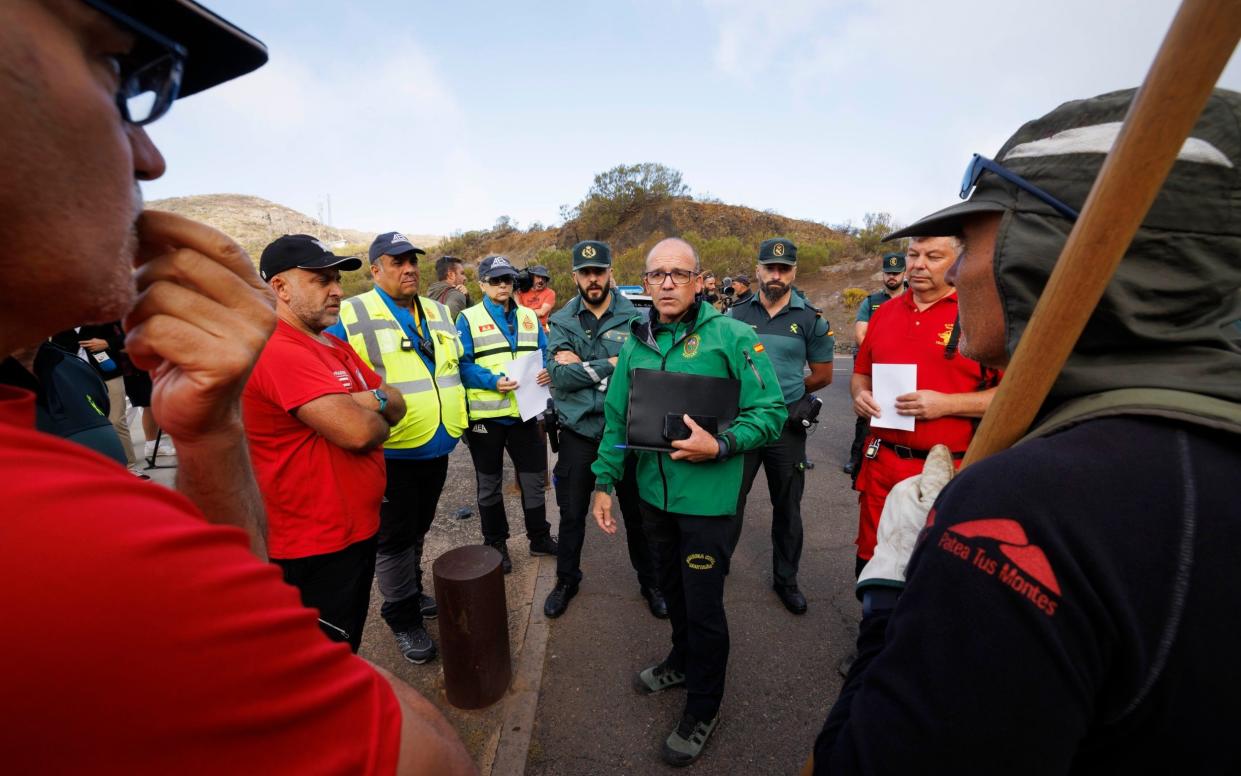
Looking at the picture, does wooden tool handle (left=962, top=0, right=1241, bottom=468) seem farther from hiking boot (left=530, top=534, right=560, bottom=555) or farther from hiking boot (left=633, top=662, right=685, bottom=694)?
hiking boot (left=530, top=534, right=560, bottom=555)

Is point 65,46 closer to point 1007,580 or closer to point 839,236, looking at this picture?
point 1007,580

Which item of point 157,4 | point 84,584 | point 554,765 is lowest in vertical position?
point 554,765

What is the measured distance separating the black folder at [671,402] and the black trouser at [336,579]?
56.5 inches

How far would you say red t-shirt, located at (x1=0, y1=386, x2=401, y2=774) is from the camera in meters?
0.42

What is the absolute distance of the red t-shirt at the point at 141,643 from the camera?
42 centimetres

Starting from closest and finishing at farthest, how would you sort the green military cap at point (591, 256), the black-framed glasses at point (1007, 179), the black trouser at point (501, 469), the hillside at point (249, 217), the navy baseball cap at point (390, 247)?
1. the black-framed glasses at point (1007, 179)
2. the navy baseball cap at point (390, 247)
3. the green military cap at point (591, 256)
4. the black trouser at point (501, 469)
5. the hillside at point (249, 217)

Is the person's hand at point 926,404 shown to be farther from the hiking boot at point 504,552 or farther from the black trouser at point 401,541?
the hiking boot at point 504,552

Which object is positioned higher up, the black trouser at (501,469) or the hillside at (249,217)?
the hillside at (249,217)

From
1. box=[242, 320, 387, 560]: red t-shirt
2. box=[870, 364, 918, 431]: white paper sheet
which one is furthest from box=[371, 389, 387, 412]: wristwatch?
box=[870, 364, 918, 431]: white paper sheet

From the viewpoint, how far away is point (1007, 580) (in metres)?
0.73

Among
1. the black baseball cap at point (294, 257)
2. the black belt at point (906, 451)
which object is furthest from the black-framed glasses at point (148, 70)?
the black belt at point (906, 451)

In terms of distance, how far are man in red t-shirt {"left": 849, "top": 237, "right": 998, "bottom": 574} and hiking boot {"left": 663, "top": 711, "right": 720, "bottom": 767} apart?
1.30m

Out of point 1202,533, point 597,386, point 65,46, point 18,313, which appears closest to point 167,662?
point 18,313

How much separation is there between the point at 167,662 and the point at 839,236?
46329mm
